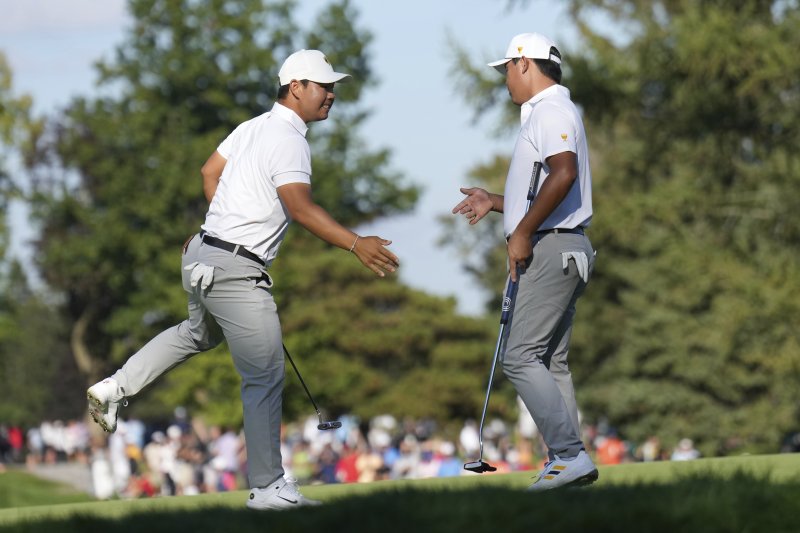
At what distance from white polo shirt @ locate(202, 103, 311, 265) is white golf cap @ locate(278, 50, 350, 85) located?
166mm

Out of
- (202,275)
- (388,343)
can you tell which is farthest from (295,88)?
(388,343)

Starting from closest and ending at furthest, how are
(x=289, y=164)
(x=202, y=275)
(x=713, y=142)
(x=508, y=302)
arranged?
(x=289, y=164) → (x=202, y=275) → (x=508, y=302) → (x=713, y=142)

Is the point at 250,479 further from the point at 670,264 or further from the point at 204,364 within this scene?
the point at 204,364

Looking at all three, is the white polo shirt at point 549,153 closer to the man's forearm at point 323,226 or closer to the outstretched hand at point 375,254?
the outstretched hand at point 375,254

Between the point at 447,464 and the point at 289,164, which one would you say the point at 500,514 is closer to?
the point at 289,164

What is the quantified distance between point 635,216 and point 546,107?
20021 mm

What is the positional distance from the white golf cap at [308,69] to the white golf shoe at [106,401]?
68.7 inches

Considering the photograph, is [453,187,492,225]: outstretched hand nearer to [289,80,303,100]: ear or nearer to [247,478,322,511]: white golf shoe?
[289,80,303,100]: ear

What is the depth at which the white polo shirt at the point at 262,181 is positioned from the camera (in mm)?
6926

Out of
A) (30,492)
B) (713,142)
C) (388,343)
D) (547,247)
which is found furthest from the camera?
(388,343)

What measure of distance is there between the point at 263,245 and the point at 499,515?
3.12 meters

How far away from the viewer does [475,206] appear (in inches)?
300

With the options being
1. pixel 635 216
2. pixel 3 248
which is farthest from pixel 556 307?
pixel 3 248

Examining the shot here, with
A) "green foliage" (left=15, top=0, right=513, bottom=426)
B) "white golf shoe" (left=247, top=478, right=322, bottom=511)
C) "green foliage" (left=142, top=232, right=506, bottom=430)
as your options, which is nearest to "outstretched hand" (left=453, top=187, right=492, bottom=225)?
"white golf shoe" (left=247, top=478, right=322, bottom=511)
